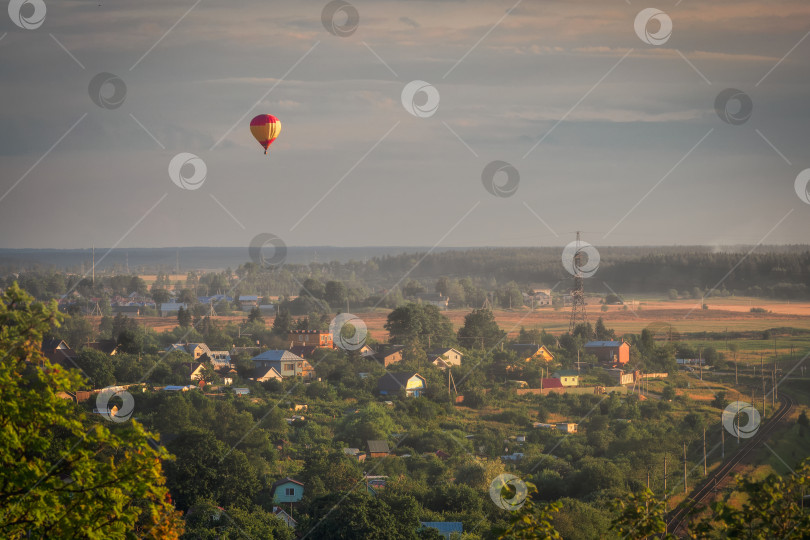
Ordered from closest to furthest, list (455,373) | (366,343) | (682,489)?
(682,489), (455,373), (366,343)

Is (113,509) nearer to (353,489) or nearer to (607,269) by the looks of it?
(353,489)

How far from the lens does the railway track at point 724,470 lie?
16.0m

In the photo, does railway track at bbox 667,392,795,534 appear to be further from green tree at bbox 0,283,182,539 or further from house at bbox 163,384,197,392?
house at bbox 163,384,197,392

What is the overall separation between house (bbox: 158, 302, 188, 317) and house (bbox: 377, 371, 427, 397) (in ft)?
118

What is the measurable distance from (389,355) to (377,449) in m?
14.7

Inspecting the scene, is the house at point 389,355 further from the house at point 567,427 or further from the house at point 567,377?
the house at point 567,427

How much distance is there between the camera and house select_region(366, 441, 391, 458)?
2111 cm

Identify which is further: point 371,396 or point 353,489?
point 371,396

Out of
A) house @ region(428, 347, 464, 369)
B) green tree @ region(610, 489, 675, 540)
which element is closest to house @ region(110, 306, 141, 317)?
house @ region(428, 347, 464, 369)

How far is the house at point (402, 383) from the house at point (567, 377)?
Answer: 4.84m

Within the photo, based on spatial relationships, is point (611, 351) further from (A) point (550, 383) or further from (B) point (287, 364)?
(B) point (287, 364)

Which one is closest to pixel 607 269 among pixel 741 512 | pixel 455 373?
pixel 455 373

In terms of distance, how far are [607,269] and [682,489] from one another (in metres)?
66.8

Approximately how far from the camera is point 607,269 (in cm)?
8412
